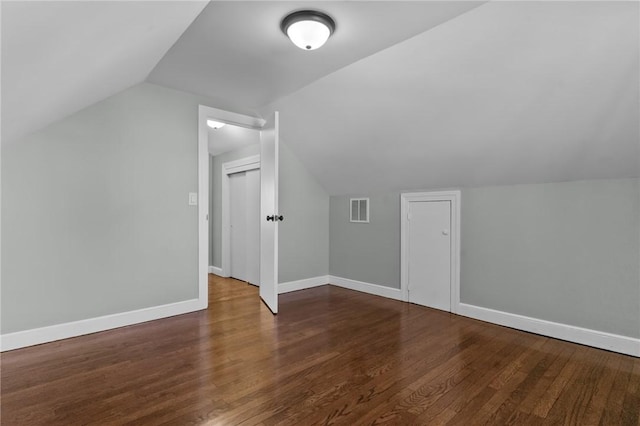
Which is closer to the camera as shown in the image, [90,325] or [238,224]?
[90,325]

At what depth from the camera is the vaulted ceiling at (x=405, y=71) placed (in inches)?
65.1

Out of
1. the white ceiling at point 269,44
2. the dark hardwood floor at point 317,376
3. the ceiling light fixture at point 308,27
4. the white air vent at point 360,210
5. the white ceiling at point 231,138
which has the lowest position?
the dark hardwood floor at point 317,376

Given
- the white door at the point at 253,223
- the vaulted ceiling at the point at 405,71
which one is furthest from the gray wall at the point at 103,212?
the white door at the point at 253,223

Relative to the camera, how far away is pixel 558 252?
269 centimetres

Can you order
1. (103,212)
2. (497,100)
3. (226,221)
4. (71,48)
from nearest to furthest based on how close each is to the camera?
(71,48) < (497,100) < (103,212) < (226,221)

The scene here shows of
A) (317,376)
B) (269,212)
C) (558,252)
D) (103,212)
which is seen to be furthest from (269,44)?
(558,252)

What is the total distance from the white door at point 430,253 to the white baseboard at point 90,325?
230 centimetres

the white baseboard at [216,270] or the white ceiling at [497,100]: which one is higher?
the white ceiling at [497,100]

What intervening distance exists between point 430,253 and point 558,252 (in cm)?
112

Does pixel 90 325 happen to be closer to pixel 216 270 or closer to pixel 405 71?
pixel 216 270

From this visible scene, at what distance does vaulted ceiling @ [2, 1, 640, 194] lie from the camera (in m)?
1.65

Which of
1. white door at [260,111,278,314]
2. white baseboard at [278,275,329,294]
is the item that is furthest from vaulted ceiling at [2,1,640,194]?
white baseboard at [278,275,329,294]

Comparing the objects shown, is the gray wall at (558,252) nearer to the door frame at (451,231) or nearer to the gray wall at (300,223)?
the door frame at (451,231)

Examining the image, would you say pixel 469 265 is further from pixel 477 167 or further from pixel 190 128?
pixel 190 128
